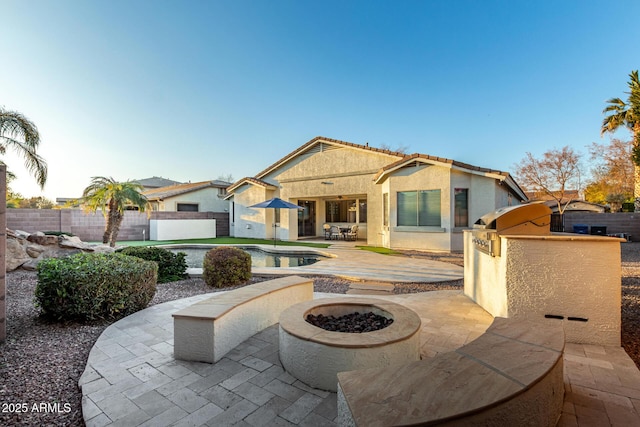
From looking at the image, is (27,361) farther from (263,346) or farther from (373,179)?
(373,179)

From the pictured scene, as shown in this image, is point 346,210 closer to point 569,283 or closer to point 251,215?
point 251,215

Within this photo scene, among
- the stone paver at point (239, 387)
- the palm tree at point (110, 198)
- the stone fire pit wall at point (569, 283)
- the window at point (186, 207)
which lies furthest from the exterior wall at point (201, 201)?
the stone fire pit wall at point (569, 283)

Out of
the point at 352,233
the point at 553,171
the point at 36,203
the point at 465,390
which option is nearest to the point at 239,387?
the point at 465,390

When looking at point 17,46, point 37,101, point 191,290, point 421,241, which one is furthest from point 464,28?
point 37,101

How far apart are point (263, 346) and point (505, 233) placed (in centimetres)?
413

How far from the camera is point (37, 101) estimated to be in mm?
11414

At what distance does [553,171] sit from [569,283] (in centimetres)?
3246

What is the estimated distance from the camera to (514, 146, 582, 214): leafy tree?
1112 inches

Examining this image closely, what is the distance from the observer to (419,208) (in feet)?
48.9

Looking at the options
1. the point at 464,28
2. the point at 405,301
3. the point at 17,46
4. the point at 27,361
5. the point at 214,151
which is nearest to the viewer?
the point at 27,361

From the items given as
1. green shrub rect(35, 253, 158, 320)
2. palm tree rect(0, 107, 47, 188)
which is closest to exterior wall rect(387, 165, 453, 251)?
green shrub rect(35, 253, 158, 320)

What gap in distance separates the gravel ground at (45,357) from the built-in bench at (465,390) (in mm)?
2658

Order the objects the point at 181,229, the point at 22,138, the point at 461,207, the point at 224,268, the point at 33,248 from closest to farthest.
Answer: the point at 224,268, the point at 33,248, the point at 22,138, the point at 461,207, the point at 181,229

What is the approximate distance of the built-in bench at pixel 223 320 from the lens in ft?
11.7
